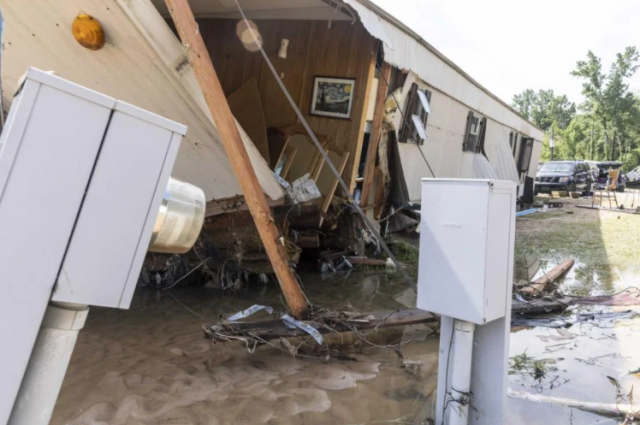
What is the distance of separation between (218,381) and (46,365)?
2561 millimetres

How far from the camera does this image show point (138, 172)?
1.27 metres

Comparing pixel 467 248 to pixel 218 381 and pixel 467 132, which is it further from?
pixel 467 132

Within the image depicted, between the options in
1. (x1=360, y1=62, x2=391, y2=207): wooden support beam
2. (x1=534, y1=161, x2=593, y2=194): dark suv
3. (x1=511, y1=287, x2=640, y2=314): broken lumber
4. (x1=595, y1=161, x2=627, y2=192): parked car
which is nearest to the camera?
A: (x1=511, y1=287, x2=640, y2=314): broken lumber

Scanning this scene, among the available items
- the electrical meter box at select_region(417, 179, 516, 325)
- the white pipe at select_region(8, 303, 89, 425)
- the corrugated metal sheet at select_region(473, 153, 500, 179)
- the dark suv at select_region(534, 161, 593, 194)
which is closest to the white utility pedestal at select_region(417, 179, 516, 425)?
the electrical meter box at select_region(417, 179, 516, 325)

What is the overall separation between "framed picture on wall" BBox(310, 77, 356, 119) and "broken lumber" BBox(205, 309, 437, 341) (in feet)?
11.1

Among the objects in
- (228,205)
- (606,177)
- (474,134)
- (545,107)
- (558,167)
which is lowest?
(228,205)

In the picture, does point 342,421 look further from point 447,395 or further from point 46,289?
point 46,289

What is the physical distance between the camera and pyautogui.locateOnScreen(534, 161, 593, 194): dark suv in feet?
75.4

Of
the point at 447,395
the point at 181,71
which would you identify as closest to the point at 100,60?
the point at 181,71

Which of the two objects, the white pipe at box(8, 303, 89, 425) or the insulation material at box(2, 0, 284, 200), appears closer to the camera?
the white pipe at box(8, 303, 89, 425)

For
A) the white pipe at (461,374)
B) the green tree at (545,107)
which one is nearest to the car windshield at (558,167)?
the white pipe at (461,374)

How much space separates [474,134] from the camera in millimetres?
12188

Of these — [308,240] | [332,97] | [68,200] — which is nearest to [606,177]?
[332,97]

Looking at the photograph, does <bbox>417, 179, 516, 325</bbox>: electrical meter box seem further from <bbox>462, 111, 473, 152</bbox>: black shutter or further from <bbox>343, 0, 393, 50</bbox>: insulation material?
<bbox>462, 111, 473, 152</bbox>: black shutter
